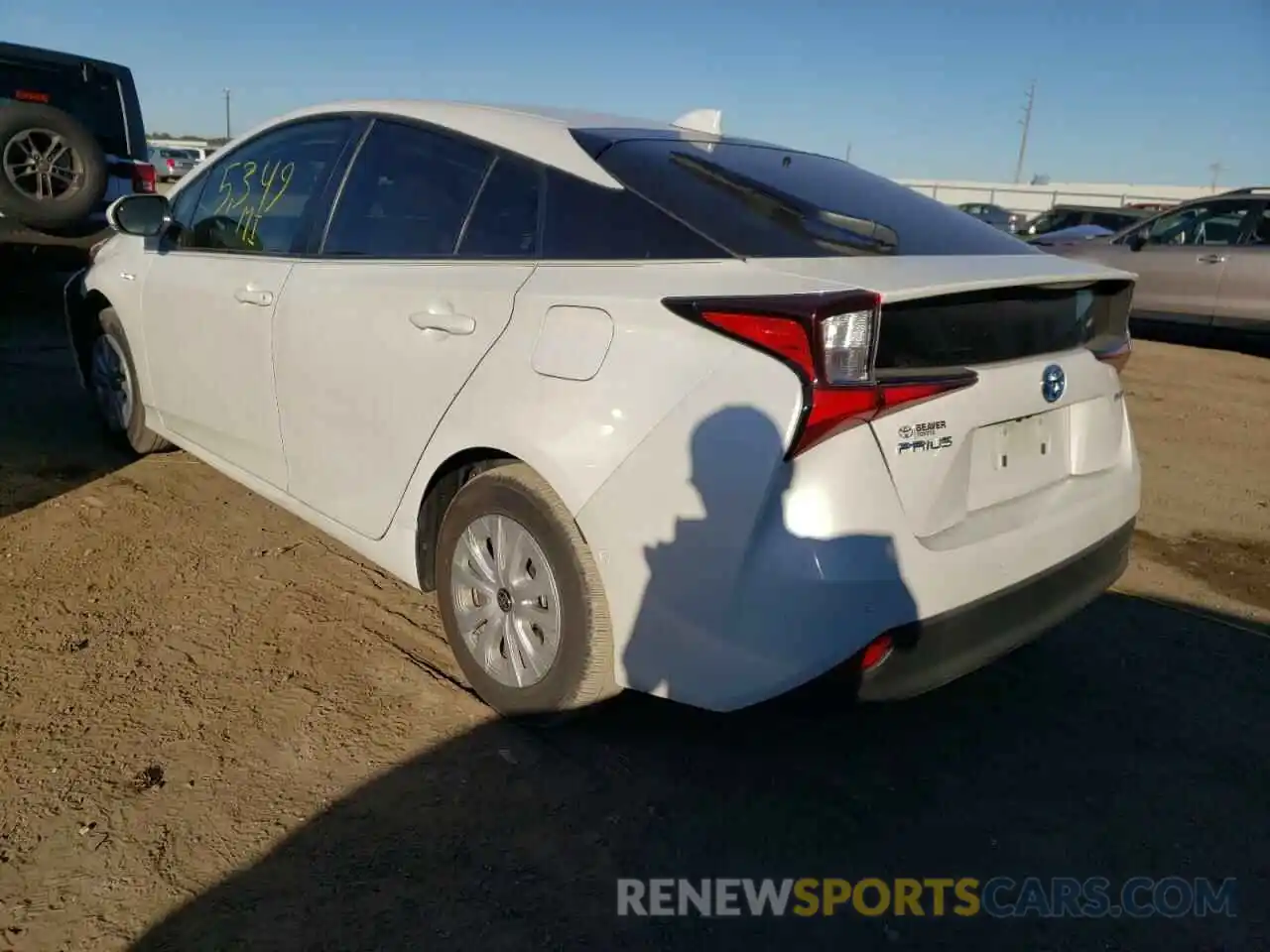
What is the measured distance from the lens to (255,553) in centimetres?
381

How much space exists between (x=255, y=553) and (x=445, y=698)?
1.38 meters

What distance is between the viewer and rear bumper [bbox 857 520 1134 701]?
2.13 metres

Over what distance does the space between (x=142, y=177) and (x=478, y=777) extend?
7130 mm

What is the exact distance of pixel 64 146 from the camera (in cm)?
640

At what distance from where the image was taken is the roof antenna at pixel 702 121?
346cm

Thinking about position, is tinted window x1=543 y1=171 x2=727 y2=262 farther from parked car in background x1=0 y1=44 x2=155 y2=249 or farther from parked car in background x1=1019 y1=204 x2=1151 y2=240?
parked car in background x1=1019 y1=204 x2=1151 y2=240

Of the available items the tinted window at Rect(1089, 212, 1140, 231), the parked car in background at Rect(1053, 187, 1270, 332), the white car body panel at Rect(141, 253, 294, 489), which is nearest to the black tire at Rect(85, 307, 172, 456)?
the white car body panel at Rect(141, 253, 294, 489)

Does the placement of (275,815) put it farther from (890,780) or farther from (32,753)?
(890,780)

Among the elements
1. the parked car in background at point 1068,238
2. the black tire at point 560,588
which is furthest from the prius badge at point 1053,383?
the parked car in background at point 1068,238

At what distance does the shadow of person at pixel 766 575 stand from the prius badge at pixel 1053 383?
26.2 inches

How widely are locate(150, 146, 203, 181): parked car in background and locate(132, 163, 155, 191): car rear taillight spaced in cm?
1476

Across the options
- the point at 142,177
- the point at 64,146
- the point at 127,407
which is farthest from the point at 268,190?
the point at 142,177

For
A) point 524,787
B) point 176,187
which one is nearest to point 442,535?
point 524,787

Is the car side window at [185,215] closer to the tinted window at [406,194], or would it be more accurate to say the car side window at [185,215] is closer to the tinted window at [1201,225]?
the tinted window at [406,194]
